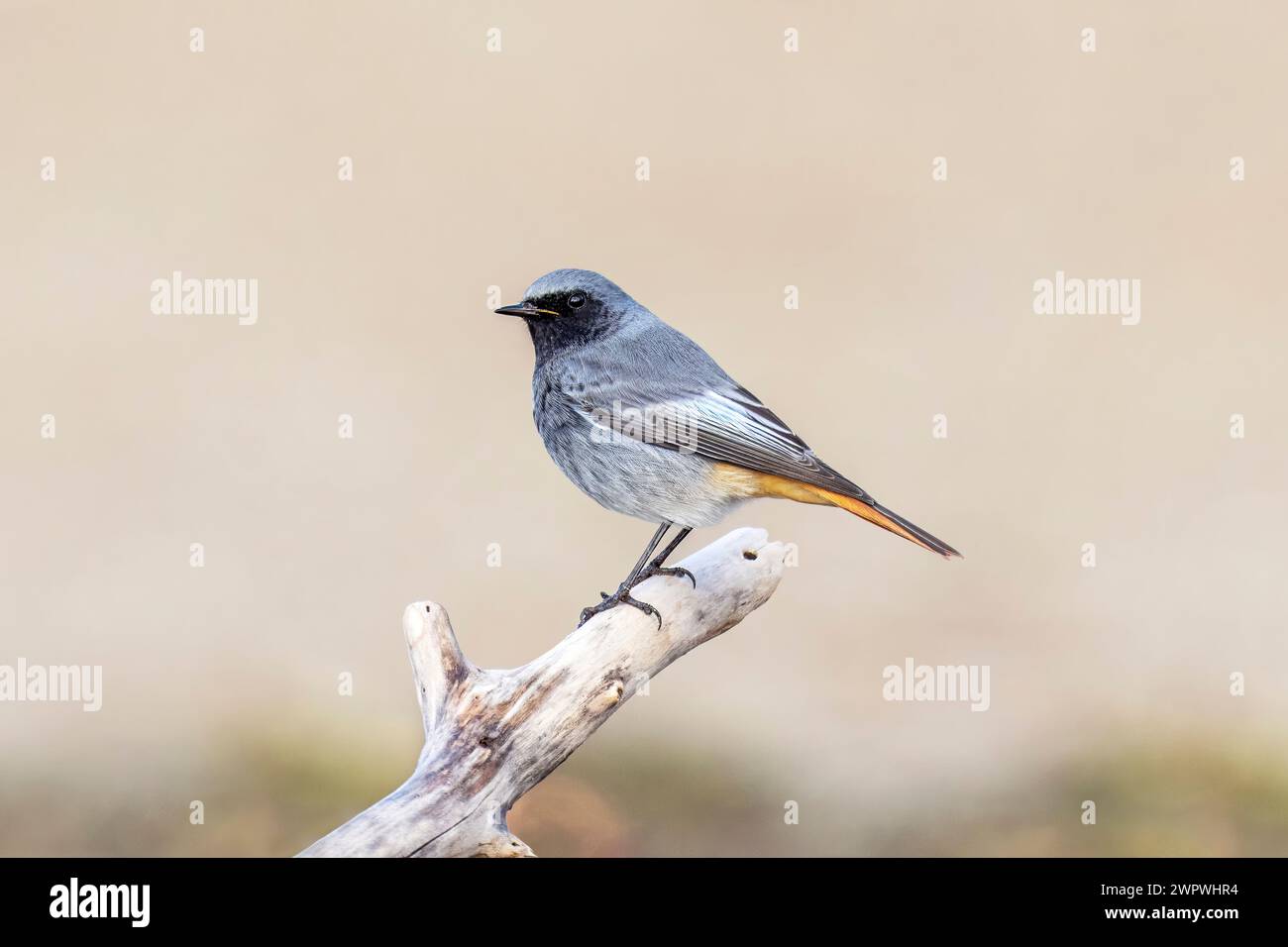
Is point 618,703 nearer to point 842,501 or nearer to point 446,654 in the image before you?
point 446,654

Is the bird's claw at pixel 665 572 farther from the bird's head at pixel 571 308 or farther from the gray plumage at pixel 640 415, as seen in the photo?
the bird's head at pixel 571 308

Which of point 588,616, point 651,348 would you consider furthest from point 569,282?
point 588,616

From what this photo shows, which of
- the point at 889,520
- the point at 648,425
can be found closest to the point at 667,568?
the point at 648,425

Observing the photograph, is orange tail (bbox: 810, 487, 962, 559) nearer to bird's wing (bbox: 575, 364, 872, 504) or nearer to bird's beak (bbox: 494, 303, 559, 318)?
bird's wing (bbox: 575, 364, 872, 504)

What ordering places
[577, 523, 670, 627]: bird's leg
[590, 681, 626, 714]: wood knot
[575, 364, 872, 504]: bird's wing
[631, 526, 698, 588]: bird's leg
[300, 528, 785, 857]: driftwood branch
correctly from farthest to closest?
[631, 526, 698, 588]: bird's leg < [577, 523, 670, 627]: bird's leg < [575, 364, 872, 504]: bird's wing < [590, 681, 626, 714]: wood knot < [300, 528, 785, 857]: driftwood branch

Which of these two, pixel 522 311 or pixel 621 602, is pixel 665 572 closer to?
pixel 621 602

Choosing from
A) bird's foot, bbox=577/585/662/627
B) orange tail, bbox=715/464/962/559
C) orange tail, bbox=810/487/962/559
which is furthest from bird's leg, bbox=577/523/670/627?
orange tail, bbox=810/487/962/559

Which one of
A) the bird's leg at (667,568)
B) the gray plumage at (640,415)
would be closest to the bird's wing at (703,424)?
the gray plumage at (640,415)

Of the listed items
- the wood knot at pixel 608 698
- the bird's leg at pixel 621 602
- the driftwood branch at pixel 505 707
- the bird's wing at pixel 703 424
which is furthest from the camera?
the bird's leg at pixel 621 602
